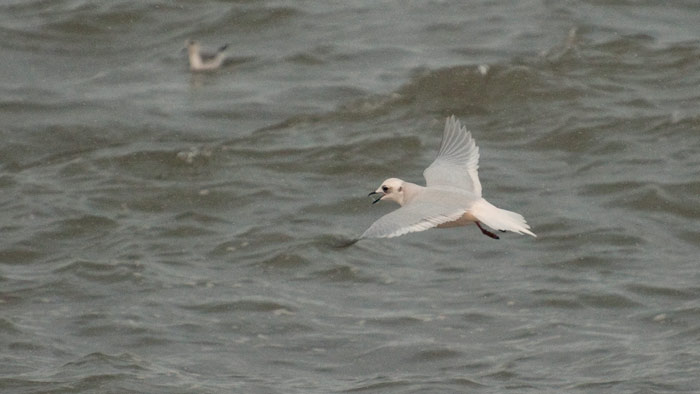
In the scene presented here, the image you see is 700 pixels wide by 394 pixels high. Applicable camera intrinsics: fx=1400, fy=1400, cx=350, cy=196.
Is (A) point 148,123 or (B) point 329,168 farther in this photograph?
(A) point 148,123

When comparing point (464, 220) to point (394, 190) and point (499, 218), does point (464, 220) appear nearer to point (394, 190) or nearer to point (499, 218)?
point (499, 218)

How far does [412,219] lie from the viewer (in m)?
7.47

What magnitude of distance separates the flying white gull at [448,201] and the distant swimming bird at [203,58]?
20.8 feet

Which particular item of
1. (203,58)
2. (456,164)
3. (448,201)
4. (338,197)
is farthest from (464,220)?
(203,58)

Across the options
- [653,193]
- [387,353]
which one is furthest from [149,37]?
[387,353]

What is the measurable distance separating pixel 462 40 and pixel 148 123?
12.3ft

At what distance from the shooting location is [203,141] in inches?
531

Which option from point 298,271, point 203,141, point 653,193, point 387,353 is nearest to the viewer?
point 387,353

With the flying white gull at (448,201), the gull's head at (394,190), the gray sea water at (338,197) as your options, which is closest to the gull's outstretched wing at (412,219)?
the flying white gull at (448,201)

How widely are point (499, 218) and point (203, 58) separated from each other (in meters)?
7.96

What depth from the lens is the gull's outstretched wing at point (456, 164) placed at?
8.70 metres

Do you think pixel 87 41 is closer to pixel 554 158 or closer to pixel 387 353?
pixel 554 158

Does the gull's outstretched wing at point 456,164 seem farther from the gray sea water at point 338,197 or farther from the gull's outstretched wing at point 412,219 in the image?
the gray sea water at point 338,197

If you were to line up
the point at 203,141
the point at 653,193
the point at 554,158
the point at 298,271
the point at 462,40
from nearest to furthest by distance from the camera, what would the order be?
1. the point at 298,271
2. the point at 653,193
3. the point at 554,158
4. the point at 203,141
5. the point at 462,40
